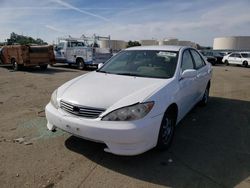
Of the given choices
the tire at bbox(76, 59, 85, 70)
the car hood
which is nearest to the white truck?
the tire at bbox(76, 59, 85, 70)

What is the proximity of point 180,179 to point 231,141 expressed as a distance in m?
1.67

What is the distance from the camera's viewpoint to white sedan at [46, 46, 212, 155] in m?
3.15

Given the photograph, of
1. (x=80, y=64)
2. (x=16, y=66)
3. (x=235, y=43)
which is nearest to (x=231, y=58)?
(x=80, y=64)

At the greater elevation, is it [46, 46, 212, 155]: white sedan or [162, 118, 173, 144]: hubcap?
[46, 46, 212, 155]: white sedan

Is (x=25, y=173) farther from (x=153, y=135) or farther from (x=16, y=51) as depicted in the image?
(x=16, y=51)

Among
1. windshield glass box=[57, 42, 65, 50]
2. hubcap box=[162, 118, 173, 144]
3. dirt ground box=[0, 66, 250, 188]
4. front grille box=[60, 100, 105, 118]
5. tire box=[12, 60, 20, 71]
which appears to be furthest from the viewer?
windshield glass box=[57, 42, 65, 50]

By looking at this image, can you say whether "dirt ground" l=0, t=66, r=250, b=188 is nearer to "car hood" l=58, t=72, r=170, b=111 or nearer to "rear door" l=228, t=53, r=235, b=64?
"car hood" l=58, t=72, r=170, b=111

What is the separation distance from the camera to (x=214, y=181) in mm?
3098

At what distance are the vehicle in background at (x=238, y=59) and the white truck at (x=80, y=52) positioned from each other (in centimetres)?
1461

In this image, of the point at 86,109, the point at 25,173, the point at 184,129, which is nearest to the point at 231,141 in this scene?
the point at 184,129

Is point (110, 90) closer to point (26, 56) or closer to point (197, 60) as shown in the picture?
point (197, 60)

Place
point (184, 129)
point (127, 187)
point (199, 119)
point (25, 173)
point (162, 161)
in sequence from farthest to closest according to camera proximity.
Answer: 1. point (199, 119)
2. point (184, 129)
3. point (162, 161)
4. point (25, 173)
5. point (127, 187)

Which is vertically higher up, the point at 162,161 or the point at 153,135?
the point at 153,135

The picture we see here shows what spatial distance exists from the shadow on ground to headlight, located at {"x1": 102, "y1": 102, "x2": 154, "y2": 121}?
0.73m
